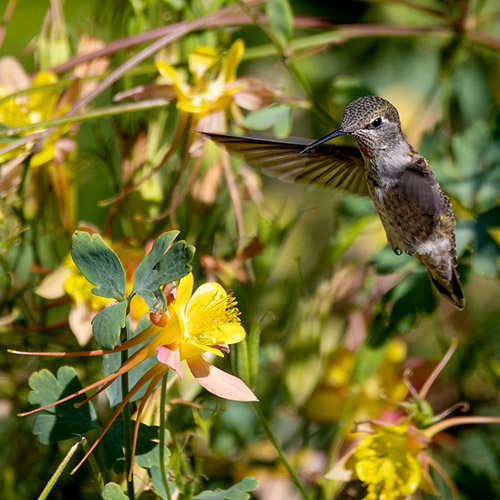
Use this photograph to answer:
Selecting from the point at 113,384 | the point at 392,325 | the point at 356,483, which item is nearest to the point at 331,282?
the point at 392,325

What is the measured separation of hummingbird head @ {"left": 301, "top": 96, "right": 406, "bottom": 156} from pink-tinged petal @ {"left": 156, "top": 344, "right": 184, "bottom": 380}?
0.24 m

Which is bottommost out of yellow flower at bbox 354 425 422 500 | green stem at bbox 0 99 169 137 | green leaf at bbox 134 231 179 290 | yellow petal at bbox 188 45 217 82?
yellow flower at bbox 354 425 422 500

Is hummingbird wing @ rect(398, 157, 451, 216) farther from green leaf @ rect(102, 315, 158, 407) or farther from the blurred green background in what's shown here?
green leaf @ rect(102, 315, 158, 407)

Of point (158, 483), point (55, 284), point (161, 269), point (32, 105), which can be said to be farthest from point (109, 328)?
point (32, 105)

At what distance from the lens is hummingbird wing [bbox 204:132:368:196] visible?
0.69 metres

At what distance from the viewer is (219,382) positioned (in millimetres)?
516

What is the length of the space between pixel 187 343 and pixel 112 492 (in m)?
0.11

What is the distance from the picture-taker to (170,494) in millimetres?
535

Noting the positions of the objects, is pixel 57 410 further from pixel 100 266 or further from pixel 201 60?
pixel 201 60

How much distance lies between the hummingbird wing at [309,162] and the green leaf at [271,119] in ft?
0.09

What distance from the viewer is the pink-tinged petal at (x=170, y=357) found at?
47cm

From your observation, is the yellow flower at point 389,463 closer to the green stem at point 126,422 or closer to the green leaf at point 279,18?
the green stem at point 126,422

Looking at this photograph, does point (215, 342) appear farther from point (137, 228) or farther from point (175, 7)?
point (175, 7)

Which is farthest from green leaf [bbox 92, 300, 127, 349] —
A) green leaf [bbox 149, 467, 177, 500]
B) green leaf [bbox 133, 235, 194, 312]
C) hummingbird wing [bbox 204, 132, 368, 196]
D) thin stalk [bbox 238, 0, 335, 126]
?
thin stalk [bbox 238, 0, 335, 126]
